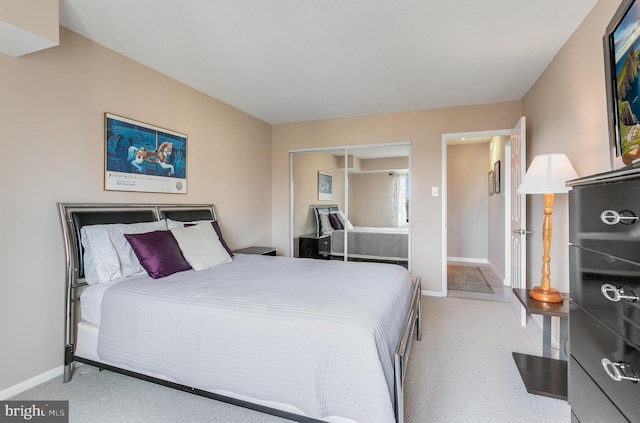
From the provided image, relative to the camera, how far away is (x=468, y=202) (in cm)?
654

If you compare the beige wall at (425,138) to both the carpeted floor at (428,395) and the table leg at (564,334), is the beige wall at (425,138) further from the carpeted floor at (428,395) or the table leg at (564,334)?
the table leg at (564,334)

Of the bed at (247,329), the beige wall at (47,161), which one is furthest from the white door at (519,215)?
the beige wall at (47,161)

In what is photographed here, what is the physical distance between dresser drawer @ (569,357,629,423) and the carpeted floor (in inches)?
28.7

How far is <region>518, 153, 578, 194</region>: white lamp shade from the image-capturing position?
216 cm

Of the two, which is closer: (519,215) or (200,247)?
(200,247)

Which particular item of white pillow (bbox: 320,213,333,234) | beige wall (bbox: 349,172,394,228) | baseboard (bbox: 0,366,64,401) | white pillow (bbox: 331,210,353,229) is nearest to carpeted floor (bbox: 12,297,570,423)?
baseboard (bbox: 0,366,64,401)

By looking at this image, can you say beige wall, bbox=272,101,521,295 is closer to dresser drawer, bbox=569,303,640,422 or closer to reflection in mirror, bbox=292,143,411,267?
reflection in mirror, bbox=292,143,411,267

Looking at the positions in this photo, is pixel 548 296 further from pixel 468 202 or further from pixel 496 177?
pixel 468 202

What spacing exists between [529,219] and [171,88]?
13.7 ft

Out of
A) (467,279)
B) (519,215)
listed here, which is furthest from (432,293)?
(519,215)

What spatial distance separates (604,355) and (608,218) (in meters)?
0.44

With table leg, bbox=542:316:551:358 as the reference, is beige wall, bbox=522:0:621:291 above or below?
above

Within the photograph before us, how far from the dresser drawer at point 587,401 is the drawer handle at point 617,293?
324 millimetres

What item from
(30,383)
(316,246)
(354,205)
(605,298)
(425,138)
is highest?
(425,138)
